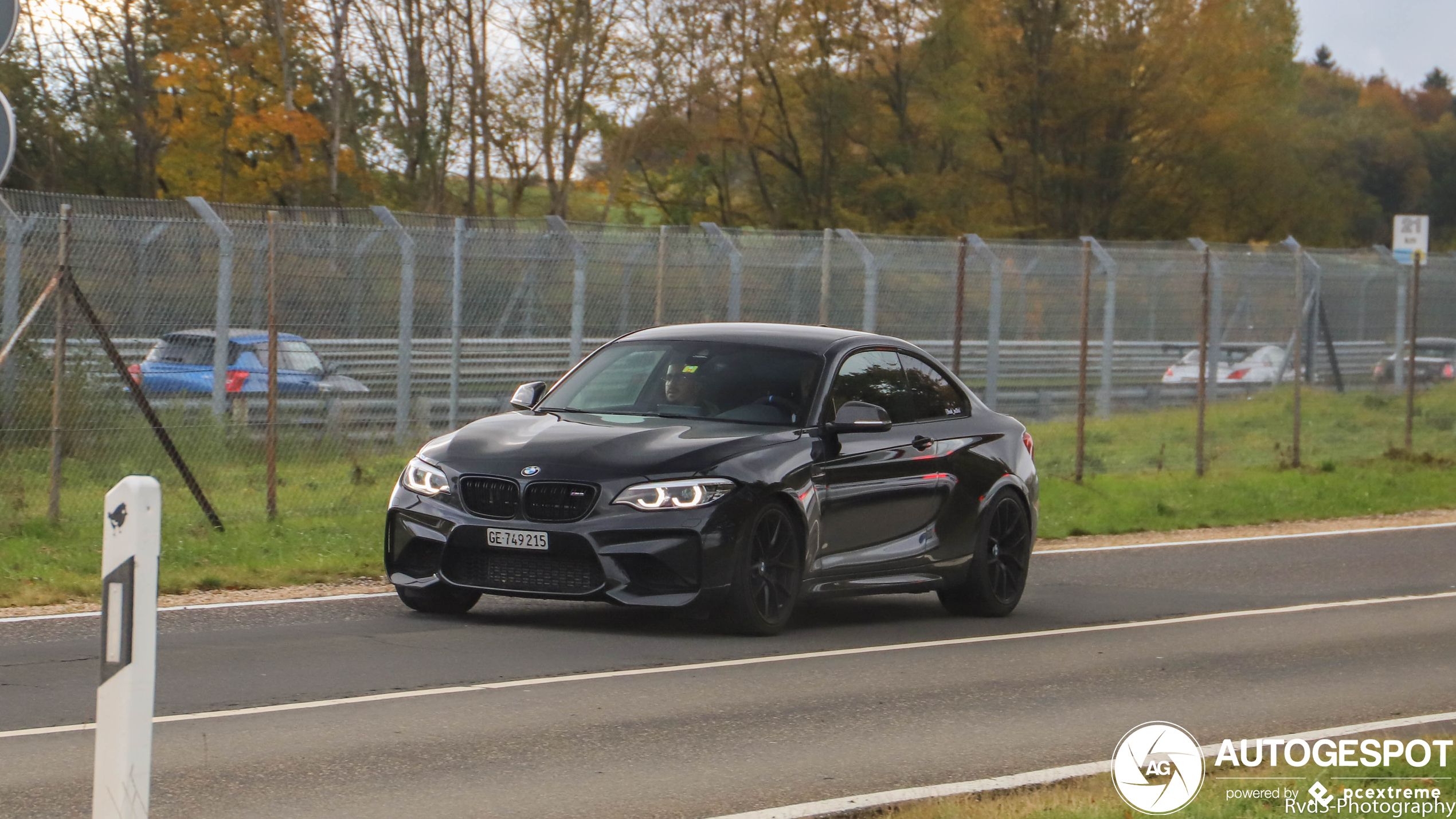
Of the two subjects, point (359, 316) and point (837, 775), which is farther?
point (359, 316)

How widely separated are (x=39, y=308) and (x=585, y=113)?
25.5 m

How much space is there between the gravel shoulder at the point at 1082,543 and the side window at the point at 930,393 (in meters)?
3.25

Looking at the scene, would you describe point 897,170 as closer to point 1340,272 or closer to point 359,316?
point 1340,272

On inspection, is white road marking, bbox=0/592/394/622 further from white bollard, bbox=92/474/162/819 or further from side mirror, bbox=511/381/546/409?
white bollard, bbox=92/474/162/819

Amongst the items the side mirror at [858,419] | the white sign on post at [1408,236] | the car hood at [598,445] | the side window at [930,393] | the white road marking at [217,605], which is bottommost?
the white road marking at [217,605]

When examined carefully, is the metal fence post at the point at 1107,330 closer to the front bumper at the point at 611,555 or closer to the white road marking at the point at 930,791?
the front bumper at the point at 611,555

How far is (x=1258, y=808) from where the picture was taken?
233 inches

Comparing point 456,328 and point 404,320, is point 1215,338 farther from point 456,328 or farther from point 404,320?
point 404,320

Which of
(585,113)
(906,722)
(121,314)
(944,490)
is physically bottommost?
(906,722)

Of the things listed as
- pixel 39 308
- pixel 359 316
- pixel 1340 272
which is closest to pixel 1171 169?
pixel 1340 272

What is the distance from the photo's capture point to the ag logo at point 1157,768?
20.1ft

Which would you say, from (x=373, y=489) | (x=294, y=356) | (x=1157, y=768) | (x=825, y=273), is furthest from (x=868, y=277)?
(x=1157, y=768)

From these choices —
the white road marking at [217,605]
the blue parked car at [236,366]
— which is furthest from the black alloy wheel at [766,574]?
the blue parked car at [236,366]

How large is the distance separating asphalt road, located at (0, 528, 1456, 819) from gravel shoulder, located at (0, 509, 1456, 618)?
493 millimetres
